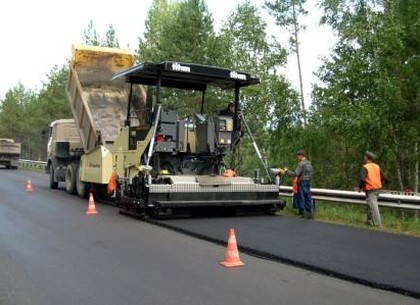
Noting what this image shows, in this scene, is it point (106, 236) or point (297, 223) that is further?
point (297, 223)

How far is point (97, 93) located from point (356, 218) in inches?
341

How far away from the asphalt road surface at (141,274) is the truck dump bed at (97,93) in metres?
5.98

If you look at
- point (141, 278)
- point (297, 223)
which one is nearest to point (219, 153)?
point (297, 223)

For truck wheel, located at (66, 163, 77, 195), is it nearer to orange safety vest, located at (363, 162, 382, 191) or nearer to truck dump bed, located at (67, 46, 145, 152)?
truck dump bed, located at (67, 46, 145, 152)

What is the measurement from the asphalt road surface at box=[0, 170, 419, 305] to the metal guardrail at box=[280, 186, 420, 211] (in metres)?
4.32

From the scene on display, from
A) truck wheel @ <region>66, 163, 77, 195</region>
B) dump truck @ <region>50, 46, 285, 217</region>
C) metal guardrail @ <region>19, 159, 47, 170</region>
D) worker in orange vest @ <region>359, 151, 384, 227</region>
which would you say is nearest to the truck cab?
truck wheel @ <region>66, 163, 77, 195</region>

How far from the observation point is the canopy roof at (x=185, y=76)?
12.1 meters

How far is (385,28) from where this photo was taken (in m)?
15.9

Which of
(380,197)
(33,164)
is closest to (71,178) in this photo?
(380,197)

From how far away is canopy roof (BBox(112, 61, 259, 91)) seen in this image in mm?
12070

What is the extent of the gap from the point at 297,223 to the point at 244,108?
12748 mm

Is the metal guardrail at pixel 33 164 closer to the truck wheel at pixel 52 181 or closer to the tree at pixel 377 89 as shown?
the truck wheel at pixel 52 181

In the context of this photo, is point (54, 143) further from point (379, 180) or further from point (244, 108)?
point (379, 180)

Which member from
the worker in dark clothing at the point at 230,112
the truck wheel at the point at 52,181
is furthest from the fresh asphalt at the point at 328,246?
the truck wheel at the point at 52,181
